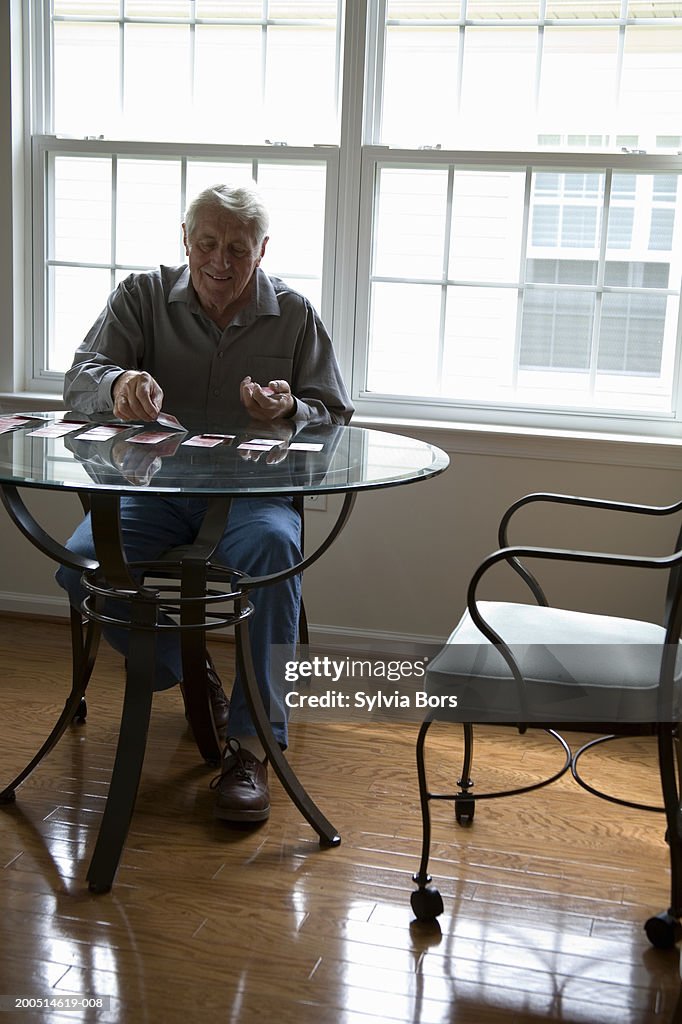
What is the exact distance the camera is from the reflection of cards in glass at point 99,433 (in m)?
2.35

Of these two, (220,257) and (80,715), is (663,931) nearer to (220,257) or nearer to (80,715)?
(80,715)

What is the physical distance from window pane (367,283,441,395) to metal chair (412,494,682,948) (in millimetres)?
1476

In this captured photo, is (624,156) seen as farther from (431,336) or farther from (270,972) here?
(270,972)

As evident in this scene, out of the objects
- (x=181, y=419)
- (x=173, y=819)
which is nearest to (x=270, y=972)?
(x=173, y=819)

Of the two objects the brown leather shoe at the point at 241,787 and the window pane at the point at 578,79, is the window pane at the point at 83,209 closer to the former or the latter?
the window pane at the point at 578,79

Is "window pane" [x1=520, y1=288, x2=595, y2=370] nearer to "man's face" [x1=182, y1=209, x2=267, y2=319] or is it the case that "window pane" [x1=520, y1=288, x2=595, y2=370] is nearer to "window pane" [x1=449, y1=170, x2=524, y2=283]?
"window pane" [x1=449, y1=170, x2=524, y2=283]

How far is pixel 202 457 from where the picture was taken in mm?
2166

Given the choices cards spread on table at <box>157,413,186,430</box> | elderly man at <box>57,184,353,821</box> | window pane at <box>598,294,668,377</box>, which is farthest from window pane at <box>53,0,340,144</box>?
cards spread on table at <box>157,413,186,430</box>

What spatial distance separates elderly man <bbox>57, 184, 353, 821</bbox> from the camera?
248 cm

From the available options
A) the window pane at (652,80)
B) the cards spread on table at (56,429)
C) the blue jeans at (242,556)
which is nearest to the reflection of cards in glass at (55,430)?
the cards spread on table at (56,429)

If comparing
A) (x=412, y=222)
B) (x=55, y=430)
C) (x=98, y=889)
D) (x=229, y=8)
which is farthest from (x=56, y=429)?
(x=229, y=8)

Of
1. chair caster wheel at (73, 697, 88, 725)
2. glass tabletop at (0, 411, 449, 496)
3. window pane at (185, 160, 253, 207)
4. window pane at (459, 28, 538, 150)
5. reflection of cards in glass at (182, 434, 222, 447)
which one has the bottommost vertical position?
chair caster wheel at (73, 697, 88, 725)

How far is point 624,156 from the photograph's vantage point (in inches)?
126

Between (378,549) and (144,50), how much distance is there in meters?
1.77
